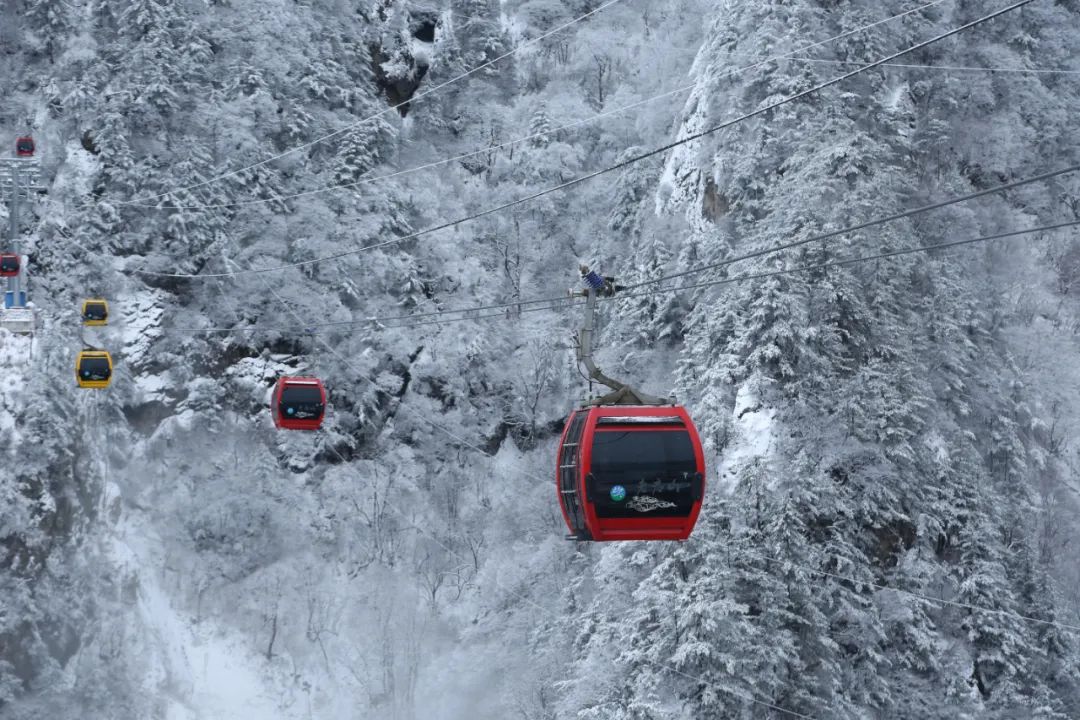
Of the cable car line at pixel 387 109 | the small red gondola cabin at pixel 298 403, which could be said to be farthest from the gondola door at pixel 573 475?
the cable car line at pixel 387 109

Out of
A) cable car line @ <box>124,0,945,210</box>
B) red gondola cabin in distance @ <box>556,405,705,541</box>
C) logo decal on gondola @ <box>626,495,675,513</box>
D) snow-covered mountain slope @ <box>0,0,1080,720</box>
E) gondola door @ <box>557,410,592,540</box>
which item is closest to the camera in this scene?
red gondola cabin in distance @ <box>556,405,705,541</box>

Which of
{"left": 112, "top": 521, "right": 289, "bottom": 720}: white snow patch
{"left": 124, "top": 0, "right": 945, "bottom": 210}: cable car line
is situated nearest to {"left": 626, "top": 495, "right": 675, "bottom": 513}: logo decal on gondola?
{"left": 124, "top": 0, "right": 945, "bottom": 210}: cable car line

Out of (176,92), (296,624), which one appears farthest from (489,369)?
(176,92)

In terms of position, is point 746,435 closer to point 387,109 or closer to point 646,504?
point 646,504

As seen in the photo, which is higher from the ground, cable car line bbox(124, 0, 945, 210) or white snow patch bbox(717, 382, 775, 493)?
cable car line bbox(124, 0, 945, 210)

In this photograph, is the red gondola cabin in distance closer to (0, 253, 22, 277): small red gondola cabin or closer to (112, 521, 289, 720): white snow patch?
(112, 521, 289, 720): white snow patch

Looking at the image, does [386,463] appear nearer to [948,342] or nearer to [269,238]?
[269,238]

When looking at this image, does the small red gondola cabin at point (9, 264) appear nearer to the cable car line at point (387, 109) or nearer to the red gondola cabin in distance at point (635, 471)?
the cable car line at point (387, 109)
